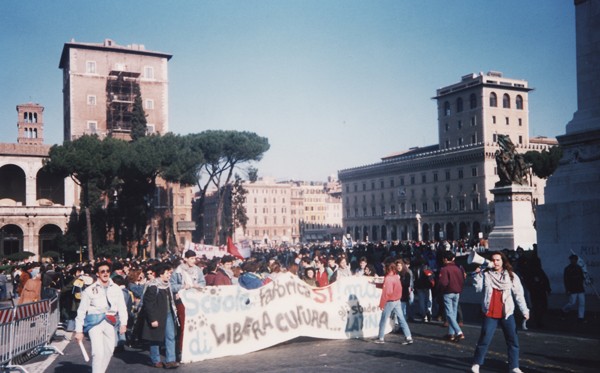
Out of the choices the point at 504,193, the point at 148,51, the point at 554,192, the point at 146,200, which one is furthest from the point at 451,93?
the point at 554,192

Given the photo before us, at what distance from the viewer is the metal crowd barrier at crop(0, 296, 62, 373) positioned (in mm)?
9633

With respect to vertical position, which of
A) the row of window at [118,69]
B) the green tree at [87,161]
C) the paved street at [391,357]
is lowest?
the paved street at [391,357]

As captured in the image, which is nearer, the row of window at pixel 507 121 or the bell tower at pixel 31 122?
the row of window at pixel 507 121

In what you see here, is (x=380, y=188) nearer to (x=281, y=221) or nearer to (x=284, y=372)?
(x=281, y=221)

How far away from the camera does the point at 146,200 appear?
58.1 metres

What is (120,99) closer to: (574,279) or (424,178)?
(424,178)

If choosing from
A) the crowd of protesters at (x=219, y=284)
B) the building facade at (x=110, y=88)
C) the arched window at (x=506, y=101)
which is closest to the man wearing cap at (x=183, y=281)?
the crowd of protesters at (x=219, y=284)

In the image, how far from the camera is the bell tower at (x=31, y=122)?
9700cm

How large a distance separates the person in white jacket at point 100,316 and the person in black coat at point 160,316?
4.11 ft

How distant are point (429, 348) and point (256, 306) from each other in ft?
9.71

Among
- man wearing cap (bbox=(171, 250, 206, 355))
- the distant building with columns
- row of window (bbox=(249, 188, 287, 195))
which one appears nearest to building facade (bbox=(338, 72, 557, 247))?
row of window (bbox=(249, 188, 287, 195))

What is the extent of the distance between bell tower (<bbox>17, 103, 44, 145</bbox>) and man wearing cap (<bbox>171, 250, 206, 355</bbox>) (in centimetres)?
9224

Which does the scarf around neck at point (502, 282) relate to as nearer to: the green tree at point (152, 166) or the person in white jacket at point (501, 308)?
the person in white jacket at point (501, 308)

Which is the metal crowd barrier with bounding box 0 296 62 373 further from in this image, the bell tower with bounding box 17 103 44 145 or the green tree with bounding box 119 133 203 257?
the bell tower with bounding box 17 103 44 145
